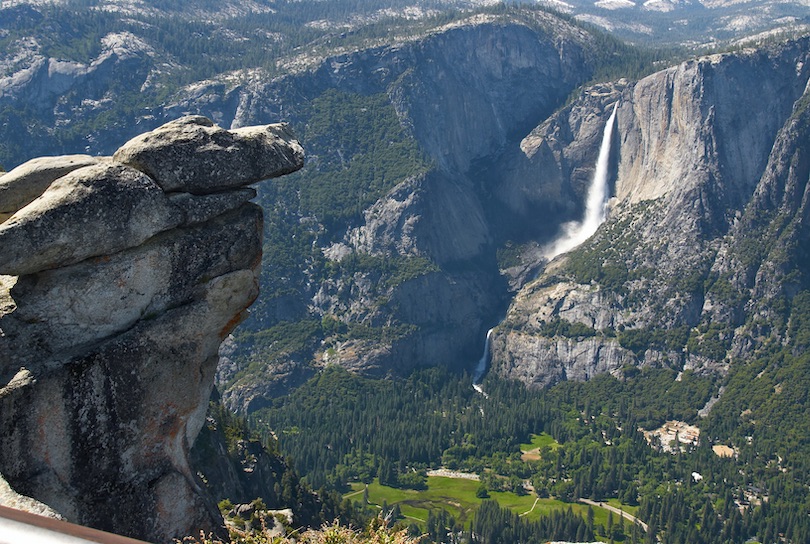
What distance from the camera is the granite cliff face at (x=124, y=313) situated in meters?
30.0

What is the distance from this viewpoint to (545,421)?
7313 inches

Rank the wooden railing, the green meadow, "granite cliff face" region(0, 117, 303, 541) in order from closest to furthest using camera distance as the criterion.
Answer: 1. the wooden railing
2. "granite cliff face" region(0, 117, 303, 541)
3. the green meadow

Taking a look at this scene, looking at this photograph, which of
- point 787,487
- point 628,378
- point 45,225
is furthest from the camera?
point 628,378

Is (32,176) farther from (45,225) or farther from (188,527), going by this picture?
(188,527)

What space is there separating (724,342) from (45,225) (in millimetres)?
182090

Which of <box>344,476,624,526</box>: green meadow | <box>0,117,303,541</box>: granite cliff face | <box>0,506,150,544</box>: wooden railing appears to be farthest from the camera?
<box>344,476,624,526</box>: green meadow

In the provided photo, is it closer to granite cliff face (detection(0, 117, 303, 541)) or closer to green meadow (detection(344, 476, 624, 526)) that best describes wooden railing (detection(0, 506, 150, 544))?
granite cliff face (detection(0, 117, 303, 541))

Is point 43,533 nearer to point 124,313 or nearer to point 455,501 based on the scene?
point 124,313

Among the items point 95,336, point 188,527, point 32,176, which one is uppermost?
A: point 32,176

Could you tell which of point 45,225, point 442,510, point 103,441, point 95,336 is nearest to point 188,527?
point 103,441

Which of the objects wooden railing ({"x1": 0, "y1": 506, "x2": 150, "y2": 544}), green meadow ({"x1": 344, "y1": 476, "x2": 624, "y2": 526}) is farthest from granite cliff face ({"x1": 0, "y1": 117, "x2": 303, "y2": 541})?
green meadow ({"x1": 344, "y1": 476, "x2": 624, "y2": 526})

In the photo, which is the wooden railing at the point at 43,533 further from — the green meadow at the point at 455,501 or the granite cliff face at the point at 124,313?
the green meadow at the point at 455,501

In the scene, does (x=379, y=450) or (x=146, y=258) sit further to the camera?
(x=379, y=450)

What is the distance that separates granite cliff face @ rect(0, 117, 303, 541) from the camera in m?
30.0
